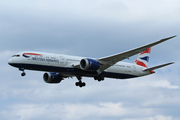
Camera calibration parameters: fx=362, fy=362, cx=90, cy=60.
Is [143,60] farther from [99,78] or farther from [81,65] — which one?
[81,65]

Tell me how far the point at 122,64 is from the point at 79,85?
8.72 meters

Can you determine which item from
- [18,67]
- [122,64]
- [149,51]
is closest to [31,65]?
[18,67]

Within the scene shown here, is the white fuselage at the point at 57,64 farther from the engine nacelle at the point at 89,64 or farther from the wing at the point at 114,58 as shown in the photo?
the wing at the point at 114,58

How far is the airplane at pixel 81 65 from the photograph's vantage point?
55.4m

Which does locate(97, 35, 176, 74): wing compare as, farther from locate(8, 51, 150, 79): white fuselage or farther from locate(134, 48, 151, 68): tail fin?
locate(134, 48, 151, 68): tail fin

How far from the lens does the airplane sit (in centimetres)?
5541

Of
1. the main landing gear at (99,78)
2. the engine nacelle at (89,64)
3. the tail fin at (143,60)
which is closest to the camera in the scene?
the engine nacelle at (89,64)

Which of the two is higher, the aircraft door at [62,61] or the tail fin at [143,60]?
the tail fin at [143,60]

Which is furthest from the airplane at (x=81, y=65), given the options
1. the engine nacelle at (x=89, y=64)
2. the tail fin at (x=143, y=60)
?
the tail fin at (x=143, y=60)

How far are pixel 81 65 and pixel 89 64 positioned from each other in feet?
4.49

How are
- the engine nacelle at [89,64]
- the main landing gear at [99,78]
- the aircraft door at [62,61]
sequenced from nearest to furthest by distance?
the engine nacelle at [89,64] → the aircraft door at [62,61] → the main landing gear at [99,78]

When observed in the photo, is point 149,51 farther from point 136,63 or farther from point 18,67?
point 18,67

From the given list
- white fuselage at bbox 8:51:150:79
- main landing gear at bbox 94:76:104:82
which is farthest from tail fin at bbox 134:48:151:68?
main landing gear at bbox 94:76:104:82

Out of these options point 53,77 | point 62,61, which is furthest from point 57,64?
point 53,77
